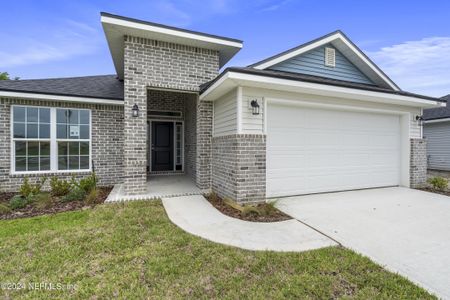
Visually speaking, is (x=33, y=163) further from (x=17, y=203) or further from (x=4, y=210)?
(x=4, y=210)

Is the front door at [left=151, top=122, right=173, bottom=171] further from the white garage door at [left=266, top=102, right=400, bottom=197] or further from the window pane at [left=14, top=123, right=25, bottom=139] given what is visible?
the white garage door at [left=266, top=102, right=400, bottom=197]

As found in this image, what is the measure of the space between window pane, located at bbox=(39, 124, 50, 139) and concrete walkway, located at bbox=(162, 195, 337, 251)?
4.94 meters

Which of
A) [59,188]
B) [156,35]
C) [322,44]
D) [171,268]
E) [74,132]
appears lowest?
[171,268]

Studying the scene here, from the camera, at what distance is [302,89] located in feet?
19.3

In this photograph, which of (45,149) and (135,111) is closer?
(135,111)

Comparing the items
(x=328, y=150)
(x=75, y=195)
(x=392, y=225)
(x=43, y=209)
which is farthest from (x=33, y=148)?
(x=392, y=225)

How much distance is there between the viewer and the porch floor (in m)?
6.35

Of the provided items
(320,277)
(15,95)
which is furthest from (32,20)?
(320,277)

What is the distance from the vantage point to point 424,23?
913 cm

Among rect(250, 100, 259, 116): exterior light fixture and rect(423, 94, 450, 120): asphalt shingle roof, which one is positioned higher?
rect(423, 94, 450, 120): asphalt shingle roof

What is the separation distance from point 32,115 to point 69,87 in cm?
143

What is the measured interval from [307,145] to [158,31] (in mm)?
5041

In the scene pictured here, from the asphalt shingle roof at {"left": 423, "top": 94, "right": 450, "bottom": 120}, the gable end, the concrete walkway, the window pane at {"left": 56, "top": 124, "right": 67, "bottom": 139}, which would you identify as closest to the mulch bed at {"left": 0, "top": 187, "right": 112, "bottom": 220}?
the window pane at {"left": 56, "top": 124, "right": 67, "bottom": 139}

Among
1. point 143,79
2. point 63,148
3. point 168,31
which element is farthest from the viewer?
point 63,148
